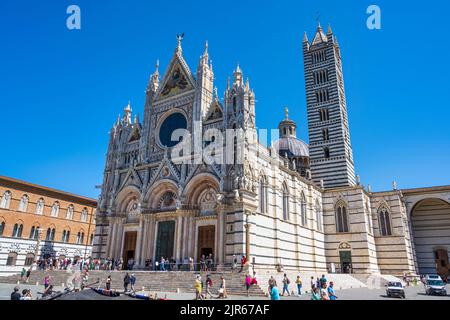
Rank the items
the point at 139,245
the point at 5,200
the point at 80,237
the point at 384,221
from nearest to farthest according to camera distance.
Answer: the point at 139,245
the point at 5,200
the point at 384,221
the point at 80,237

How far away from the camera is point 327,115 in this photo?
40.0 m

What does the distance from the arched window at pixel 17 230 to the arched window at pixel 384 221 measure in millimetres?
36541

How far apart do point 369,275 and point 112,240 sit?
23386 millimetres

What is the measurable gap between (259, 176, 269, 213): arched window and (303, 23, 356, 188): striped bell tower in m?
13.1

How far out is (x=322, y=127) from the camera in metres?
39.8

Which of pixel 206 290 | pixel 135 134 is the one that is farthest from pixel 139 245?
pixel 206 290

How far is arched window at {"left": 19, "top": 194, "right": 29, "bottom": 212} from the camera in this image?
33.0 meters

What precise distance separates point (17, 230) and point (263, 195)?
79.8 feet

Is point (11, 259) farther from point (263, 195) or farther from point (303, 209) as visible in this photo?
point (303, 209)

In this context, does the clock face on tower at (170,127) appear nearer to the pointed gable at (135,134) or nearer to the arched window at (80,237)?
the pointed gable at (135,134)

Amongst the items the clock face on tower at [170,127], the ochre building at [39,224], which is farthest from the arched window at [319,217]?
the ochre building at [39,224]

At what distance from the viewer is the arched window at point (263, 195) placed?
2524 cm

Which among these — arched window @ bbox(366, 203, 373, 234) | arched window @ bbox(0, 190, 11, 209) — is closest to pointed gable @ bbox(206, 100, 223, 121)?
arched window @ bbox(366, 203, 373, 234)

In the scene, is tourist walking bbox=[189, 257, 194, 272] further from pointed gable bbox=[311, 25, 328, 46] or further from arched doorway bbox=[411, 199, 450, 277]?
pointed gable bbox=[311, 25, 328, 46]
